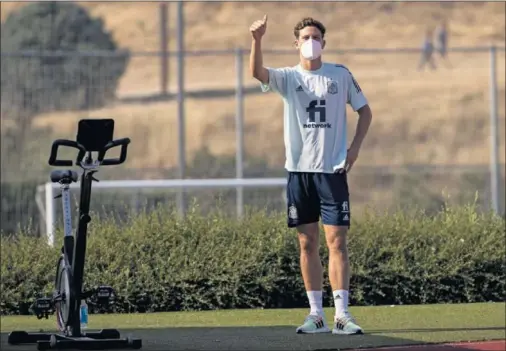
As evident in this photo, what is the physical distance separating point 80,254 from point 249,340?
1.30 m

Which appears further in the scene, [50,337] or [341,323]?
[341,323]

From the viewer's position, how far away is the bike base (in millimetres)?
7836

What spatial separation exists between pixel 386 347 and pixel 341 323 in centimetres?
62

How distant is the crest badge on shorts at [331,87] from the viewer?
345 inches

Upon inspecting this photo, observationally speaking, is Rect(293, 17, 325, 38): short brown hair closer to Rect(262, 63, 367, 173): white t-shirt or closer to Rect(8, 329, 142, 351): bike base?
Rect(262, 63, 367, 173): white t-shirt

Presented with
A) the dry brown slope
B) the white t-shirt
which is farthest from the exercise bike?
the dry brown slope

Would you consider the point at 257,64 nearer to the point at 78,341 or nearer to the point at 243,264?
the point at 78,341

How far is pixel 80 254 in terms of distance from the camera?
7965mm

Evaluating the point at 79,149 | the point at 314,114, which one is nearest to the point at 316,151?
the point at 314,114

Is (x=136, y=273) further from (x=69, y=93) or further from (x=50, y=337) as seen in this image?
(x=69, y=93)

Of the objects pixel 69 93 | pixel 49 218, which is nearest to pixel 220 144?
pixel 69 93

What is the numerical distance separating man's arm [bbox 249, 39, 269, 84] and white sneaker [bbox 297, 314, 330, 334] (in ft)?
5.19

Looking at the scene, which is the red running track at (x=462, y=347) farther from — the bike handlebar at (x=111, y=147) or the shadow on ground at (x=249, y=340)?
the bike handlebar at (x=111, y=147)

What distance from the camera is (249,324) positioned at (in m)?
9.67
